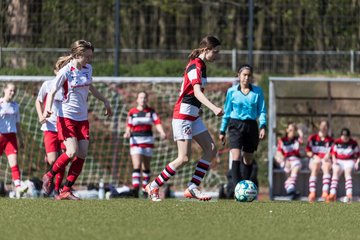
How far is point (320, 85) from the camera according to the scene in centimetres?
2205

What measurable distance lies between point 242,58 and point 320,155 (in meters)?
2.63

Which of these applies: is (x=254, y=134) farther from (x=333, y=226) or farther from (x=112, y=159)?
(x=112, y=159)

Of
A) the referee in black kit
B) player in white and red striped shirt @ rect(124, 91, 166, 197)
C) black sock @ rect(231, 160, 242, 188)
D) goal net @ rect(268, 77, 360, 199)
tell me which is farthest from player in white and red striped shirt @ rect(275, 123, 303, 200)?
black sock @ rect(231, 160, 242, 188)

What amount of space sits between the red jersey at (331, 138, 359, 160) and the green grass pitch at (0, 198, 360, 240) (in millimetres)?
6448

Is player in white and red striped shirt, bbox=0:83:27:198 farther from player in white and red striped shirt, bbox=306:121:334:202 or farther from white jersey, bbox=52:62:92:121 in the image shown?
player in white and red striped shirt, bbox=306:121:334:202

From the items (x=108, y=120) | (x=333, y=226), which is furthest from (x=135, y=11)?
(x=333, y=226)

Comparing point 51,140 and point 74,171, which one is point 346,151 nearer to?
point 51,140

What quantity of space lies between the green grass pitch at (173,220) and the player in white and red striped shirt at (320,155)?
21.2 ft

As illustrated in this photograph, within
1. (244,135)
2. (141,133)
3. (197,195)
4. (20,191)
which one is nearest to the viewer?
(197,195)

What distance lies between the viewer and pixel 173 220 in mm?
10258

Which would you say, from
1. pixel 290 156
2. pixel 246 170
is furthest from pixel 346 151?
pixel 246 170

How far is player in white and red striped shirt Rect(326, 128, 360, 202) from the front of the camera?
19016 mm

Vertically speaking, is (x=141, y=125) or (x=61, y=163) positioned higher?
(x=141, y=125)

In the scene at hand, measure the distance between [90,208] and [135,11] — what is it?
9786 mm
